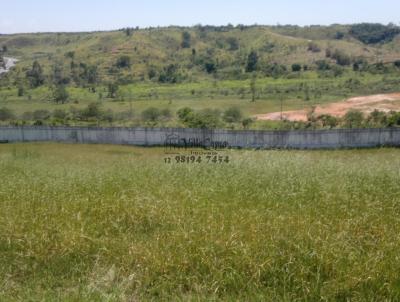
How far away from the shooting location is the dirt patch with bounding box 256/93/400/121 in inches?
1574

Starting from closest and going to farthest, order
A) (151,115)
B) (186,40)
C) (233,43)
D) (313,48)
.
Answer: (151,115) < (313,48) < (233,43) < (186,40)

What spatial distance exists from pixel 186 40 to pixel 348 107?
7151 cm

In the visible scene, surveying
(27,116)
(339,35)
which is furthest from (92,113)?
(339,35)

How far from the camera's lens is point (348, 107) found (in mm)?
43188

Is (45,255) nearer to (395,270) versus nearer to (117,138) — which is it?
(395,270)

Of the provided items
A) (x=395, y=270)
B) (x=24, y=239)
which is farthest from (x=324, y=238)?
(x=24, y=239)

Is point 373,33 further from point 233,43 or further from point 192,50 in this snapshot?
point 192,50

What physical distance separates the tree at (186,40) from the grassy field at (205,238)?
99230 mm

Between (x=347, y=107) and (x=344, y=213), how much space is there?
37208 mm

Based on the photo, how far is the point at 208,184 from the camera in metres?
9.88

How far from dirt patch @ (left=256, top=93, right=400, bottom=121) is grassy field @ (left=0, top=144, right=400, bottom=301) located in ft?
96.8

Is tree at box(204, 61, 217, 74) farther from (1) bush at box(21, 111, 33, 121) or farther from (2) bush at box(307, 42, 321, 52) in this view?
(1) bush at box(21, 111, 33, 121)

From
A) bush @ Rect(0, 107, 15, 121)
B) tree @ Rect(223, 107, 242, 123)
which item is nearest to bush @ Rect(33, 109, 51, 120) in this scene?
bush @ Rect(0, 107, 15, 121)

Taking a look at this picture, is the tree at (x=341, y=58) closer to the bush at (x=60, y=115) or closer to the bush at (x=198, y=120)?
the bush at (x=198, y=120)
